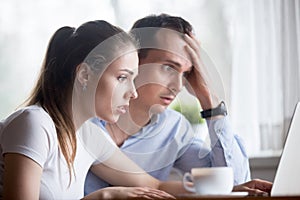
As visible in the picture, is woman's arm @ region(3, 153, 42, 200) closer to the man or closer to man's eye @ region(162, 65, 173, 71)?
the man

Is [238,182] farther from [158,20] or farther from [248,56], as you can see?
[158,20]

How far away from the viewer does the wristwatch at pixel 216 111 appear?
4.80ft

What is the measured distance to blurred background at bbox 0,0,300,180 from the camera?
1.47 meters

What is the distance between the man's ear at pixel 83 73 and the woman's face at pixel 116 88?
0.11 feet

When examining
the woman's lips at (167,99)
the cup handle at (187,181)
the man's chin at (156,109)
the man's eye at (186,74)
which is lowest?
the cup handle at (187,181)

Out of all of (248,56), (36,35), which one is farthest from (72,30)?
(248,56)

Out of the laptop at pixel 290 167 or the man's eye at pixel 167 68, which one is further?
the man's eye at pixel 167 68

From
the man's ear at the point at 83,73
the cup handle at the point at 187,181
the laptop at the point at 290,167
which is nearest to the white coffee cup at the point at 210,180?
the cup handle at the point at 187,181

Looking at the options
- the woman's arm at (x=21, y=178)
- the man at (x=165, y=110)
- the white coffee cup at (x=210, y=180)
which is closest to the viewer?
the woman's arm at (x=21, y=178)

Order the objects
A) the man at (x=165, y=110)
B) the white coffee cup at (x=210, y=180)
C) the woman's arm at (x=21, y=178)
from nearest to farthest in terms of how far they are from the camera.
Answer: the woman's arm at (x=21, y=178)
the white coffee cup at (x=210, y=180)
the man at (x=165, y=110)

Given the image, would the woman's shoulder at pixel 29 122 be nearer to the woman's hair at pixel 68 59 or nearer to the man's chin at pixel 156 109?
the woman's hair at pixel 68 59

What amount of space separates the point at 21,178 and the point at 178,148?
0.41 meters

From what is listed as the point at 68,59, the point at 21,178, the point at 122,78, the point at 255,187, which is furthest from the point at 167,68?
the point at 21,178

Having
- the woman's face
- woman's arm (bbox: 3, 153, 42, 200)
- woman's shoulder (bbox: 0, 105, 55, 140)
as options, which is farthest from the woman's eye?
woman's arm (bbox: 3, 153, 42, 200)
